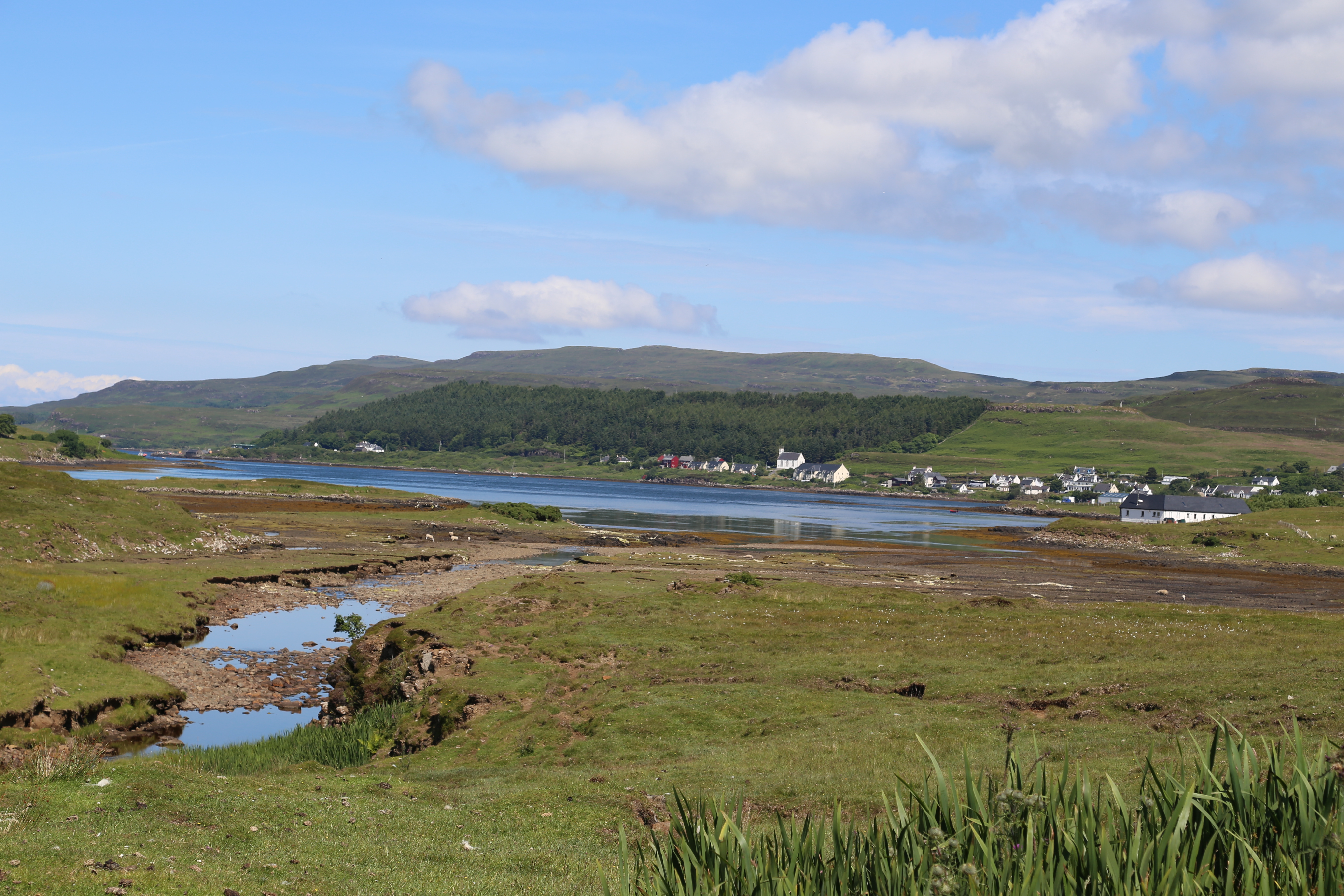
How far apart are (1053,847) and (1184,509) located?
17405 cm

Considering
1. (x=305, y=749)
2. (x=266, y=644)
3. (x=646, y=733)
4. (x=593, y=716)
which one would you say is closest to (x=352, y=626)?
(x=266, y=644)

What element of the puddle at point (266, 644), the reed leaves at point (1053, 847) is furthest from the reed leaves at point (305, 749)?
the reed leaves at point (1053, 847)

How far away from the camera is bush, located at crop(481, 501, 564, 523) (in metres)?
111

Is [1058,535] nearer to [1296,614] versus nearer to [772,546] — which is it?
[772,546]

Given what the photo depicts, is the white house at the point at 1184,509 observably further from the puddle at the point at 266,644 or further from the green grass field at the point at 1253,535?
the puddle at the point at 266,644

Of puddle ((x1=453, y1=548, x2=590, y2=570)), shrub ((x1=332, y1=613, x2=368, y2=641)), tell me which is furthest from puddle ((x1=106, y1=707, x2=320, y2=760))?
puddle ((x1=453, y1=548, x2=590, y2=570))

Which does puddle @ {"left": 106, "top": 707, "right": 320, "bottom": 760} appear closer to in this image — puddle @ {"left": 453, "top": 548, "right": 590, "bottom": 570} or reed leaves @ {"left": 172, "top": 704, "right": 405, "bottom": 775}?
reed leaves @ {"left": 172, "top": 704, "right": 405, "bottom": 775}

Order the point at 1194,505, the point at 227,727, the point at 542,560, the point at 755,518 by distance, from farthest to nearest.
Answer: the point at 1194,505 → the point at 755,518 → the point at 542,560 → the point at 227,727

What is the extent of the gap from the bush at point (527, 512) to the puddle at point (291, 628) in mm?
59469

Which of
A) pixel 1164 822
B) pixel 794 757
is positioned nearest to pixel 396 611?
pixel 794 757

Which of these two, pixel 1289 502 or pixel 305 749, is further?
pixel 1289 502

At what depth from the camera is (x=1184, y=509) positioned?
159625mm

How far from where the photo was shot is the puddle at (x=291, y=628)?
3984cm

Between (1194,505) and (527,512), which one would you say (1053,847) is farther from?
(1194,505)
